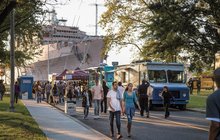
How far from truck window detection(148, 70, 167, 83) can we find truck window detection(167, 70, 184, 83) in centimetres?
38

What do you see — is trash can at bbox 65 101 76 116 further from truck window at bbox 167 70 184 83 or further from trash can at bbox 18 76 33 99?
trash can at bbox 18 76 33 99

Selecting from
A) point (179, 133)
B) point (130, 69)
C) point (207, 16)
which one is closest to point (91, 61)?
point (130, 69)

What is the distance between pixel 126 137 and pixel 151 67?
14.3 metres

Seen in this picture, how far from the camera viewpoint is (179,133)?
15844 mm

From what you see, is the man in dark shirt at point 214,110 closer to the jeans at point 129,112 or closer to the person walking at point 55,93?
the jeans at point 129,112

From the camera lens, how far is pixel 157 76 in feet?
94.7

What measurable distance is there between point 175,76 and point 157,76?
4.24ft

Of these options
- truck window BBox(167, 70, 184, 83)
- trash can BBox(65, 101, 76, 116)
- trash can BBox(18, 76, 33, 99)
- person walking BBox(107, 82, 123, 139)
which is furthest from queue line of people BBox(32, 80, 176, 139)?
trash can BBox(18, 76, 33, 99)

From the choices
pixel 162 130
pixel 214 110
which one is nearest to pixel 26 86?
pixel 162 130

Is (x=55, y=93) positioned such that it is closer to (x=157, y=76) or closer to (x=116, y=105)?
(x=157, y=76)

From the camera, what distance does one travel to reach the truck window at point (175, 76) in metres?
29.1

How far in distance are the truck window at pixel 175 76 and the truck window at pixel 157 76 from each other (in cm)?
38

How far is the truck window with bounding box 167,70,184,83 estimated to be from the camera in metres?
29.1

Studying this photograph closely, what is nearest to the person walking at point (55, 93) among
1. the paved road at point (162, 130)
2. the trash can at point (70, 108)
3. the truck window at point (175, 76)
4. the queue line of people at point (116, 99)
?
the queue line of people at point (116, 99)
